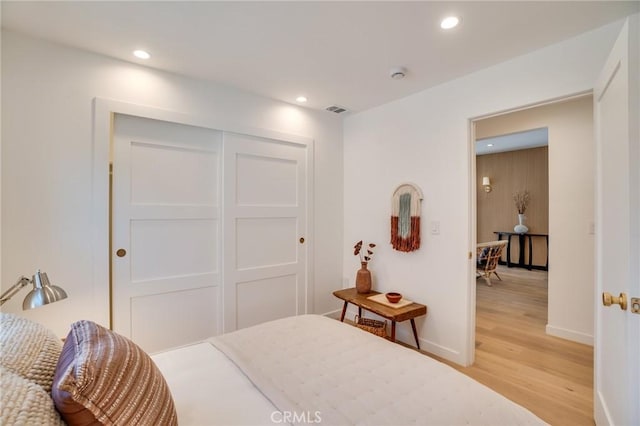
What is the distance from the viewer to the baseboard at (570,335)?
2.94 meters

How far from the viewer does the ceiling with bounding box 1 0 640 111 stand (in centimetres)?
168

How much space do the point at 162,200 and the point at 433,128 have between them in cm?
250

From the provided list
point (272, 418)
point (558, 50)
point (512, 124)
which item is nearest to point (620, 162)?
point (558, 50)

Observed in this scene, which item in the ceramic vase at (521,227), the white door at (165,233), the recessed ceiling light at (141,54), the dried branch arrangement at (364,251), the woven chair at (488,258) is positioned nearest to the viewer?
the recessed ceiling light at (141,54)

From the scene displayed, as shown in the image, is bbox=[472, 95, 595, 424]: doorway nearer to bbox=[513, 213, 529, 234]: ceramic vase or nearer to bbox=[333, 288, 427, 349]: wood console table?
bbox=[333, 288, 427, 349]: wood console table

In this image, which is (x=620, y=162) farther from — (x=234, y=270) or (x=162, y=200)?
(x=162, y=200)

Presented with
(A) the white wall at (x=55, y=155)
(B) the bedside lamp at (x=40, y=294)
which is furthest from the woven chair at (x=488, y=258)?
(B) the bedside lamp at (x=40, y=294)

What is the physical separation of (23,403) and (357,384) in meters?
1.04

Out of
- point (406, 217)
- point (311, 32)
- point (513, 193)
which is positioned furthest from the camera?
point (513, 193)

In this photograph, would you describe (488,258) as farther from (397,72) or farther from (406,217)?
(397,72)

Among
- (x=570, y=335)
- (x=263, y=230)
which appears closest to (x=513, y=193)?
(x=570, y=335)

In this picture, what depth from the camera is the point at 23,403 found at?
0.67 m

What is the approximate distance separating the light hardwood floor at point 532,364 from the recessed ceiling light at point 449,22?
8.31ft

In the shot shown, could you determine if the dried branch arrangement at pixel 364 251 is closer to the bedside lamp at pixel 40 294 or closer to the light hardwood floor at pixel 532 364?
the light hardwood floor at pixel 532 364
